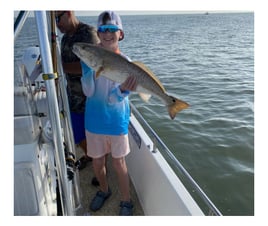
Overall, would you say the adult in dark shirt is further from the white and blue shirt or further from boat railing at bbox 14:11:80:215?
boat railing at bbox 14:11:80:215

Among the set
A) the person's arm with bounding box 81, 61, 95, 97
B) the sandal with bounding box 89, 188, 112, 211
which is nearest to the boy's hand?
the person's arm with bounding box 81, 61, 95, 97

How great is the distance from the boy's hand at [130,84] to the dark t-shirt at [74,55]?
0.76 meters

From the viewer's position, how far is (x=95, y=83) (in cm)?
205

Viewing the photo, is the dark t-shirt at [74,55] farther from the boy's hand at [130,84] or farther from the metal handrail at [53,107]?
the metal handrail at [53,107]

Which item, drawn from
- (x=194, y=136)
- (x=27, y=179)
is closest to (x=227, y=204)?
(x=194, y=136)

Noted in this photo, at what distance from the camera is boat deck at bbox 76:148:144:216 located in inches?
104

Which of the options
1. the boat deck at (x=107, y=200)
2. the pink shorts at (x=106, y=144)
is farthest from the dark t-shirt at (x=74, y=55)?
the boat deck at (x=107, y=200)

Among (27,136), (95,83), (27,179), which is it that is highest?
(95,83)

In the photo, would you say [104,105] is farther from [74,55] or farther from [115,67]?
[74,55]

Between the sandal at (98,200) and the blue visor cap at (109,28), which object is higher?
the blue visor cap at (109,28)

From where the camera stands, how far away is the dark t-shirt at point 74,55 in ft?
8.06

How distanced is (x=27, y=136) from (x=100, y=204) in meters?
1.47

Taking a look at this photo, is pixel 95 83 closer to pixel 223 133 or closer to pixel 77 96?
pixel 77 96
